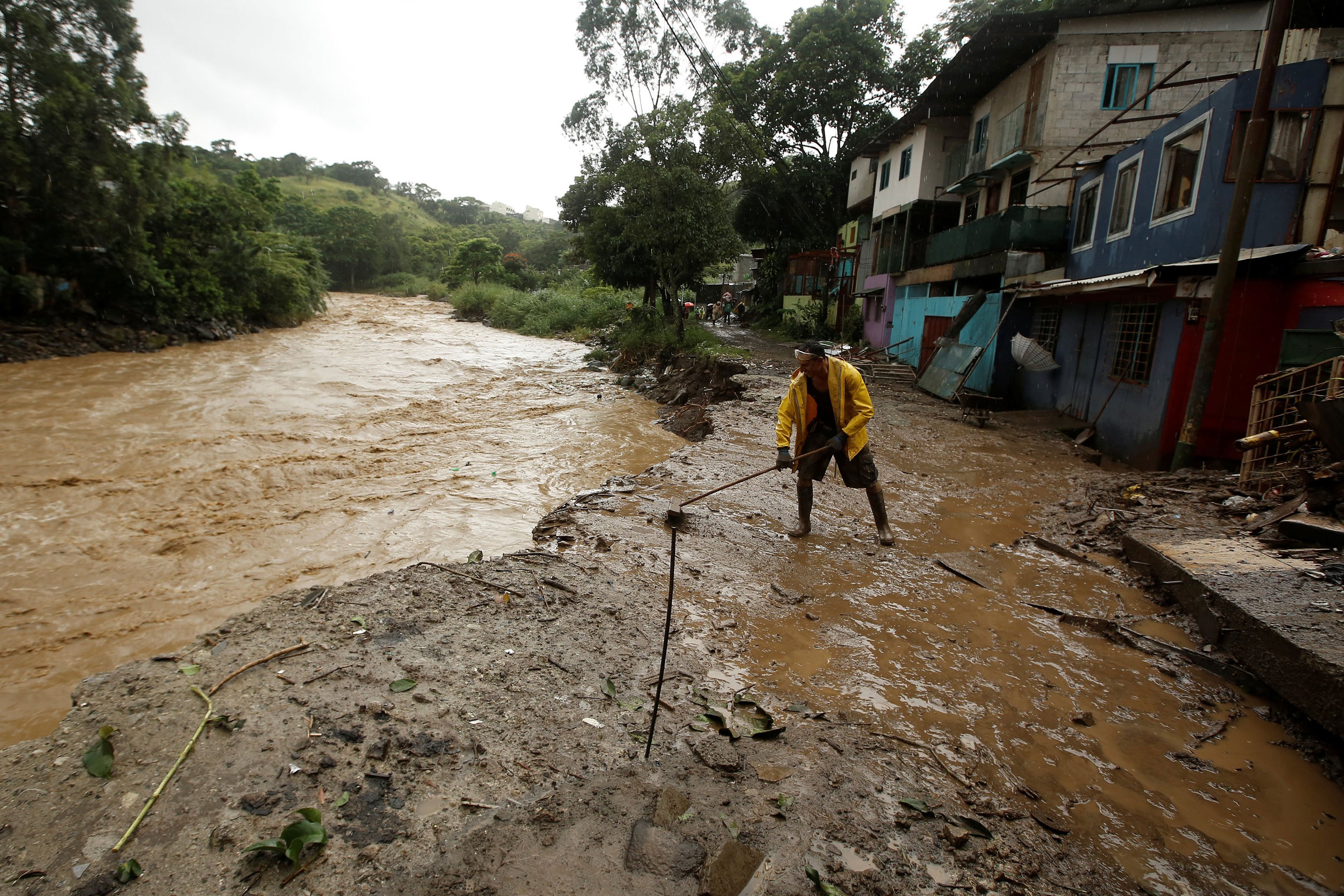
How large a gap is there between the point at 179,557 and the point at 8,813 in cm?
364

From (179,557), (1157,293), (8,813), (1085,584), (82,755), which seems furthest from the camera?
(1157,293)

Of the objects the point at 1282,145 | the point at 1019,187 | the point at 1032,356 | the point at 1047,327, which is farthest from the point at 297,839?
the point at 1019,187

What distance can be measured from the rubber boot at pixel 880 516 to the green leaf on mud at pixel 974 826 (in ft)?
10.6

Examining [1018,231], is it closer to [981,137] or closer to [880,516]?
[981,137]

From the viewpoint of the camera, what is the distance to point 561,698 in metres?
2.94

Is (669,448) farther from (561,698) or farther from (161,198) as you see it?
(161,198)

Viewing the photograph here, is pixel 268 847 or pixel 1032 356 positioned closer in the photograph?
pixel 268 847

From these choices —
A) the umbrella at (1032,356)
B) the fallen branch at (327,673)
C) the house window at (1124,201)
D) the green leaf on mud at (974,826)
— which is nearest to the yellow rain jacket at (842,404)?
the green leaf on mud at (974,826)

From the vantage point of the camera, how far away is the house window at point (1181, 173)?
8.87m

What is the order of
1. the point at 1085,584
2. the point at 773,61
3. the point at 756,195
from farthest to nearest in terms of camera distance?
the point at 756,195 < the point at 773,61 < the point at 1085,584

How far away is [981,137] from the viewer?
18.4 metres

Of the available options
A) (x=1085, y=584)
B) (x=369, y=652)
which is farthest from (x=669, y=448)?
(x=369, y=652)

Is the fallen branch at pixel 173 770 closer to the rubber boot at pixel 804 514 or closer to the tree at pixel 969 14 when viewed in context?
the rubber boot at pixel 804 514

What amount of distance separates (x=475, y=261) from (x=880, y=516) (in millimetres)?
44894
